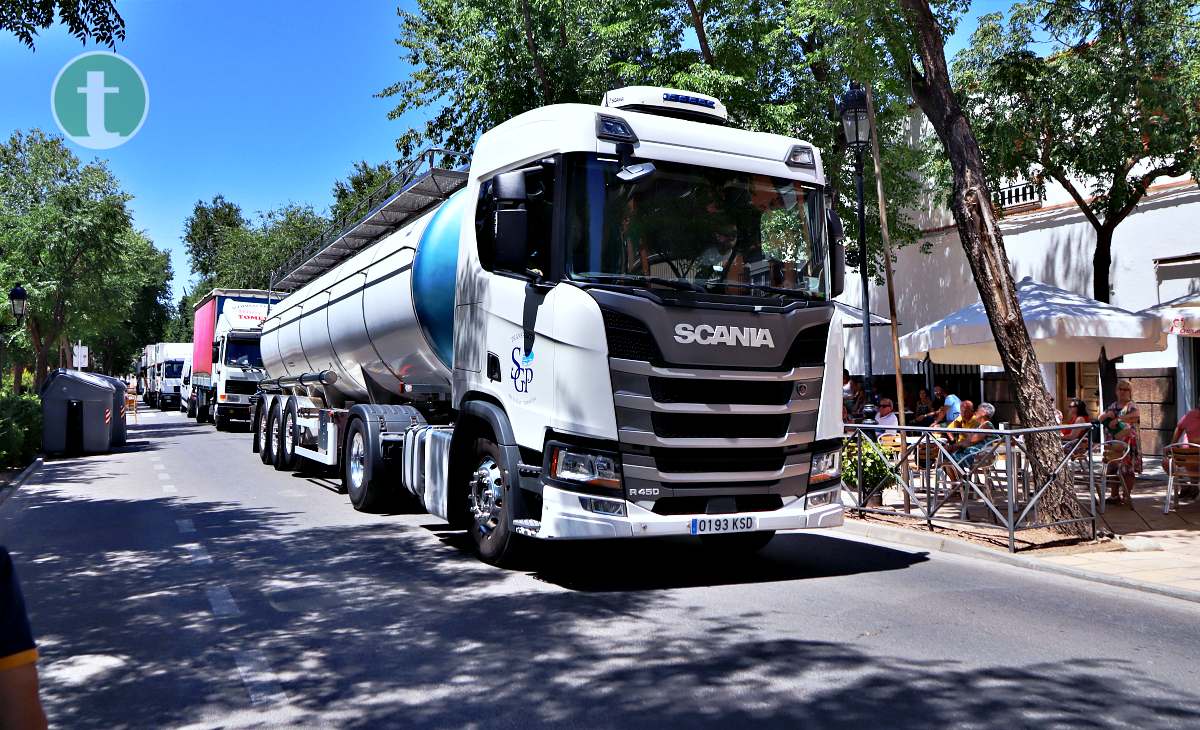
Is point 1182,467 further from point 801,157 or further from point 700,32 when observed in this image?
point 700,32

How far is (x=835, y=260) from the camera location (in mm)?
7637

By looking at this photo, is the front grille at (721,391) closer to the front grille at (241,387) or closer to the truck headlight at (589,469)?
the truck headlight at (589,469)

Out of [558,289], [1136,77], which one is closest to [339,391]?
[558,289]

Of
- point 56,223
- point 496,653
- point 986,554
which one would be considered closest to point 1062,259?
point 986,554

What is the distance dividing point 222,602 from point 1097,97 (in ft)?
48.7

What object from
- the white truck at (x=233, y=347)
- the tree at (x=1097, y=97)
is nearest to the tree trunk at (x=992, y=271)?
the tree at (x=1097, y=97)

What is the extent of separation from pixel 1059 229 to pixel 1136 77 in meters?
5.54

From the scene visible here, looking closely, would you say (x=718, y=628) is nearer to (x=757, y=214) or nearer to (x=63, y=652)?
(x=757, y=214)

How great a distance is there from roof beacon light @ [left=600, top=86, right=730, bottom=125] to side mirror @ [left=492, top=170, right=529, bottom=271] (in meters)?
1.21

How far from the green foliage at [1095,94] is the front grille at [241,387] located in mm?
21928

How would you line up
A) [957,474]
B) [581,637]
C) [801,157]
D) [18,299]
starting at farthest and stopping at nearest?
[18,299], [957,474], [801,157], [581,637]

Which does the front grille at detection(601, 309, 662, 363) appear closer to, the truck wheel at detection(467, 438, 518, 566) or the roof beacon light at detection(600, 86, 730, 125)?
the truck wheel at detection(467, 438, 518, 566)

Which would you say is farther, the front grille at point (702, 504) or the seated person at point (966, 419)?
the seated person at point (966, 419)

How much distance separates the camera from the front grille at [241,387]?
29625mm
